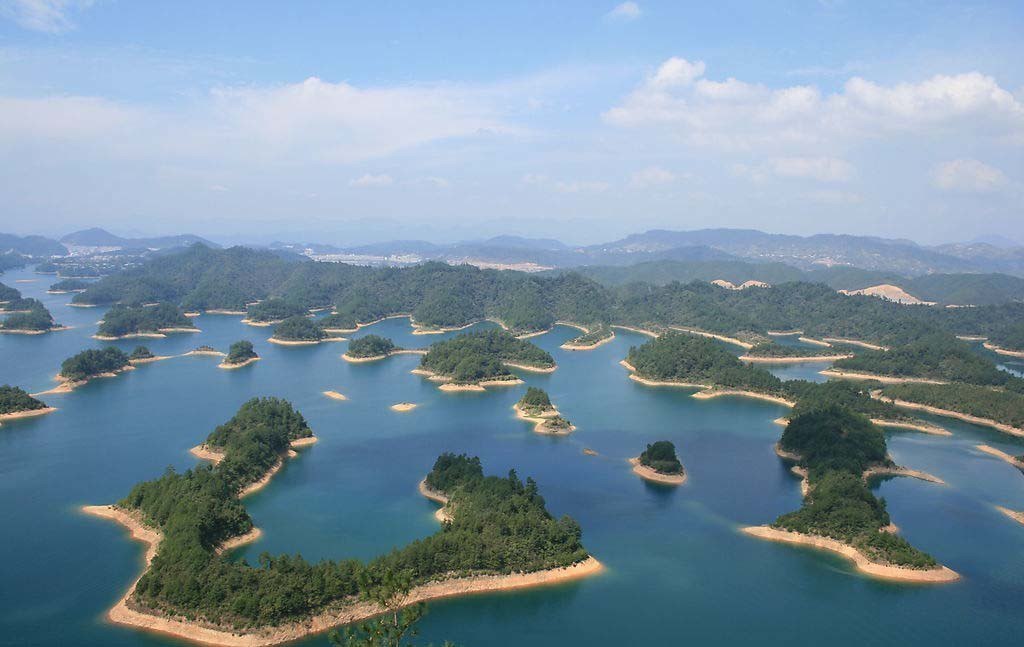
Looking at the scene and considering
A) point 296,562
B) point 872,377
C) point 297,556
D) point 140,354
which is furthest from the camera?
point 140,354

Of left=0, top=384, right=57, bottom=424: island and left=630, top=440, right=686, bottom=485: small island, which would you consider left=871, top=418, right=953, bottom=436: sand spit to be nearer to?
left=630, top=440, right=686, bottom=485: small island

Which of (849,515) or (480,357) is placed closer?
(849,515)

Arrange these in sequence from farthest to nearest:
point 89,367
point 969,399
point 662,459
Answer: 1. point 89,367
2. point 969,399
3. point 662,459

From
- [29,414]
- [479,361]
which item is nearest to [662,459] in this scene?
[479,361]

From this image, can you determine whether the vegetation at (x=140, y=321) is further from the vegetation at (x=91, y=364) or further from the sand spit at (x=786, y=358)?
the sand spit at (x=786, y=358)

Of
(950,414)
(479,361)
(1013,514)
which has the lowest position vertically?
(1013,514)

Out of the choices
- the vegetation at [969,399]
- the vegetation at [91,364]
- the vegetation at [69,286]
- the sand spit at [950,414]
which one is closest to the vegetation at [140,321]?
the vegetation at [91,364]

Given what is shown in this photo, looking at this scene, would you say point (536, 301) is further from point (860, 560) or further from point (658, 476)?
point (860, 560)

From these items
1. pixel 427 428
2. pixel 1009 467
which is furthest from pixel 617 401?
pixel 1009 467
